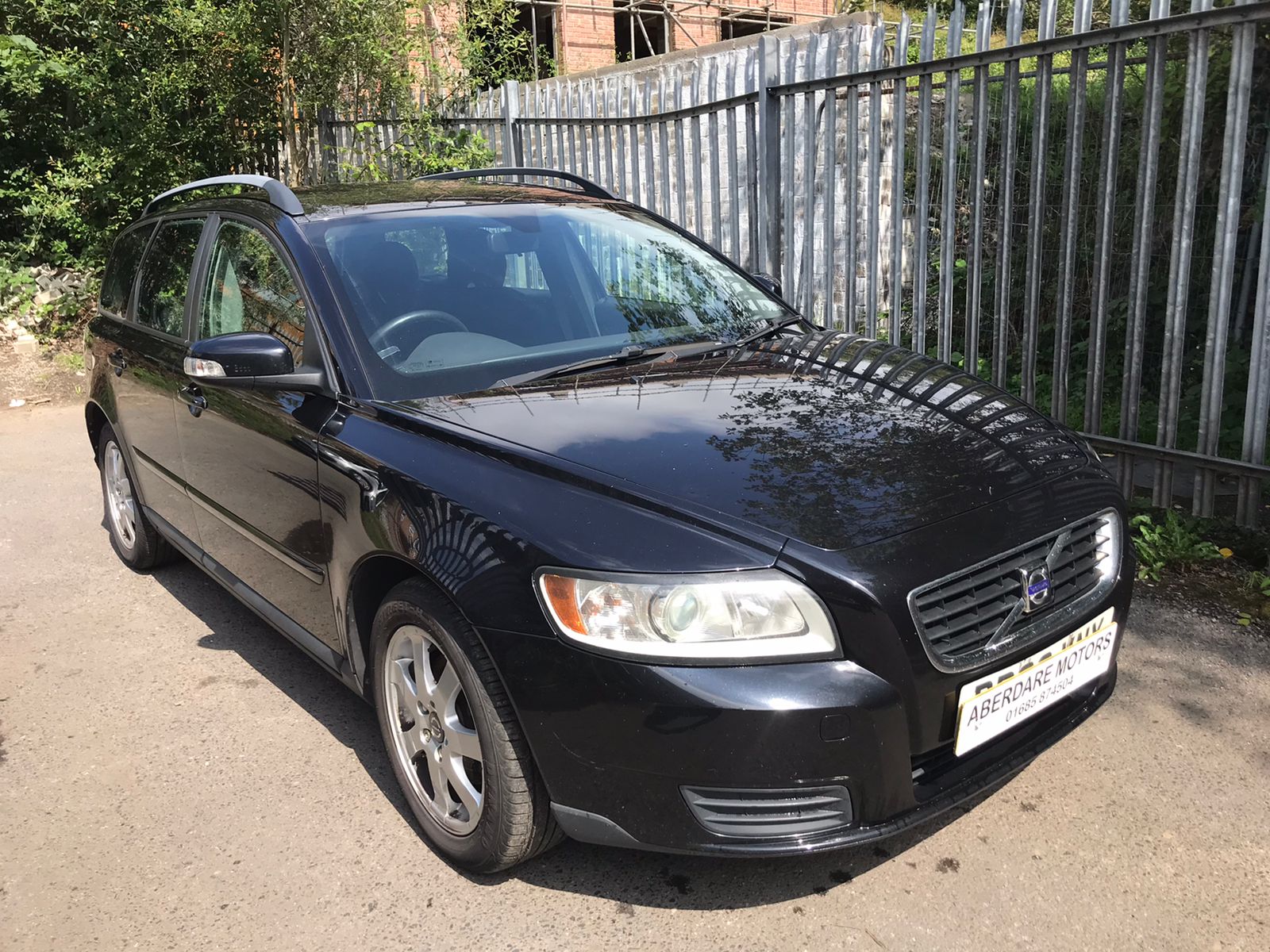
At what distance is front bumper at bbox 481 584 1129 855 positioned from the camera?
2.16 m

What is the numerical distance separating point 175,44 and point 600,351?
342 inches

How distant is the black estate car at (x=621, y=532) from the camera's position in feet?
7.24

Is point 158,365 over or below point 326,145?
below

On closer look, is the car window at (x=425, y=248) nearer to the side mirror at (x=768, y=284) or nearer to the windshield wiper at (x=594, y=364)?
the windshield wiper at (x=594, y=364)

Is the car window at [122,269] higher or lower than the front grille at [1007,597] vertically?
higher

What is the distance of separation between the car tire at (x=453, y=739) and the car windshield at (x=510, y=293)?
0.70 m

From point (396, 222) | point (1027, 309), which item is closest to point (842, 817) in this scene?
point (396, 222)

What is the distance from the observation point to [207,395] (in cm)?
369

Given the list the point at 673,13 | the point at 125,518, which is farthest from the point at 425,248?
the point at 673,13

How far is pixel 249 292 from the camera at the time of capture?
361 centimetres

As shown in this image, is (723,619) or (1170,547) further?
(1170,547)

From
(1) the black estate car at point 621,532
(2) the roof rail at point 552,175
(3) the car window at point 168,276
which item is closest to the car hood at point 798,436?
(1) the black estate car at point 621,532

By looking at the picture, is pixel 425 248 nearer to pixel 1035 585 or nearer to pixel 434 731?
pixel 434 731

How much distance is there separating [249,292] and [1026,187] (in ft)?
20.1
